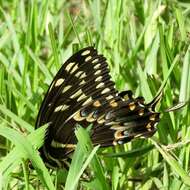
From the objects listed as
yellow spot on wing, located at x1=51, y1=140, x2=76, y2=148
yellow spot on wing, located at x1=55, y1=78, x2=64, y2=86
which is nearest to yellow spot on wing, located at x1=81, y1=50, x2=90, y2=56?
yellow spot on wing, located at x1=55, y1=78, x2=64, y2=86

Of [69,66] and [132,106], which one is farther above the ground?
[69,66]

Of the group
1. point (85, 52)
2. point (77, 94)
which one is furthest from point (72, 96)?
point (85, 52)

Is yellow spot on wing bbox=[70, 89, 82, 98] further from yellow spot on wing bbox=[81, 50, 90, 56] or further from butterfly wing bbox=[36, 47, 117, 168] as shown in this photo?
yellow spot on wing bbox=[81, 50, 90, 56]

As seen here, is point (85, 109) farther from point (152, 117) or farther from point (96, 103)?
point (152, 117)

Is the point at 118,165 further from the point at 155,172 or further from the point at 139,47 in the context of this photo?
the point at 139,47

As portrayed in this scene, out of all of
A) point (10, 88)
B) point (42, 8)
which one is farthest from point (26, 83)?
point (42, 8)

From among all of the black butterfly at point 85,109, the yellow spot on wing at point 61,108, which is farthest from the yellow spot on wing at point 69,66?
the yellow spot on wing at point 61,108

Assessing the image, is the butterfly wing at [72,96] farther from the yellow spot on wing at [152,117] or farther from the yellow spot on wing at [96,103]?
the yellow spot on wing at [152,117]
